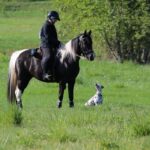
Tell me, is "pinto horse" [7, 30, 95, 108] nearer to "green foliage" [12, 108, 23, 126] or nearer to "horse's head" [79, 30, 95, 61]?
"horse's head" [79, 30, 95, 61]

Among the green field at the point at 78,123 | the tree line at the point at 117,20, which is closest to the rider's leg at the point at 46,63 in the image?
the green field at the point at 78,123

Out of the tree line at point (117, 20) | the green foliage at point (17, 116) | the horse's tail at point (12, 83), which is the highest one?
the green foliage at point (17, 116)

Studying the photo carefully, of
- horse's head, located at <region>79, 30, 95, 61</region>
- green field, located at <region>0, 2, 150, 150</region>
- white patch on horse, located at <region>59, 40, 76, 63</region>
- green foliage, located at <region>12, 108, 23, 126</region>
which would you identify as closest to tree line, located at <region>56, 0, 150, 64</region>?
green field, located at <region>0, 2, 150, 150</region>

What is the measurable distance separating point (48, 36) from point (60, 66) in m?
0.93

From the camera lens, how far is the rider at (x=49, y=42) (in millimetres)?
16219

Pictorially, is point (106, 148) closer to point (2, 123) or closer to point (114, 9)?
point (2, 123)

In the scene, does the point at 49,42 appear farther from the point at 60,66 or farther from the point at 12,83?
the point at 12,83

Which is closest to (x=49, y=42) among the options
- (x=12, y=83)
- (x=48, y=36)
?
(x=48, y=36)

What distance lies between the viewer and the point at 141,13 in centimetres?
3481

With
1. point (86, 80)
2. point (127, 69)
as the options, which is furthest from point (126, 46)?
point (86, 80)

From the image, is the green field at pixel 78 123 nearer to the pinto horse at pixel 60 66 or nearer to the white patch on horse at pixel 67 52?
the pinto horse at pixel 60 66

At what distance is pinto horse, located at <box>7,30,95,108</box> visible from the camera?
640 inches

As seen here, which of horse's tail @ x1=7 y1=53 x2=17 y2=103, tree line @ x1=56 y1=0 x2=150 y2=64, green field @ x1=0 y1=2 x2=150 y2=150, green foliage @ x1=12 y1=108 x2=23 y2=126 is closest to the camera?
green field @ x1=0 y1=2 x2=150 y2=150

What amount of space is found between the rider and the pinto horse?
0.18 meters
